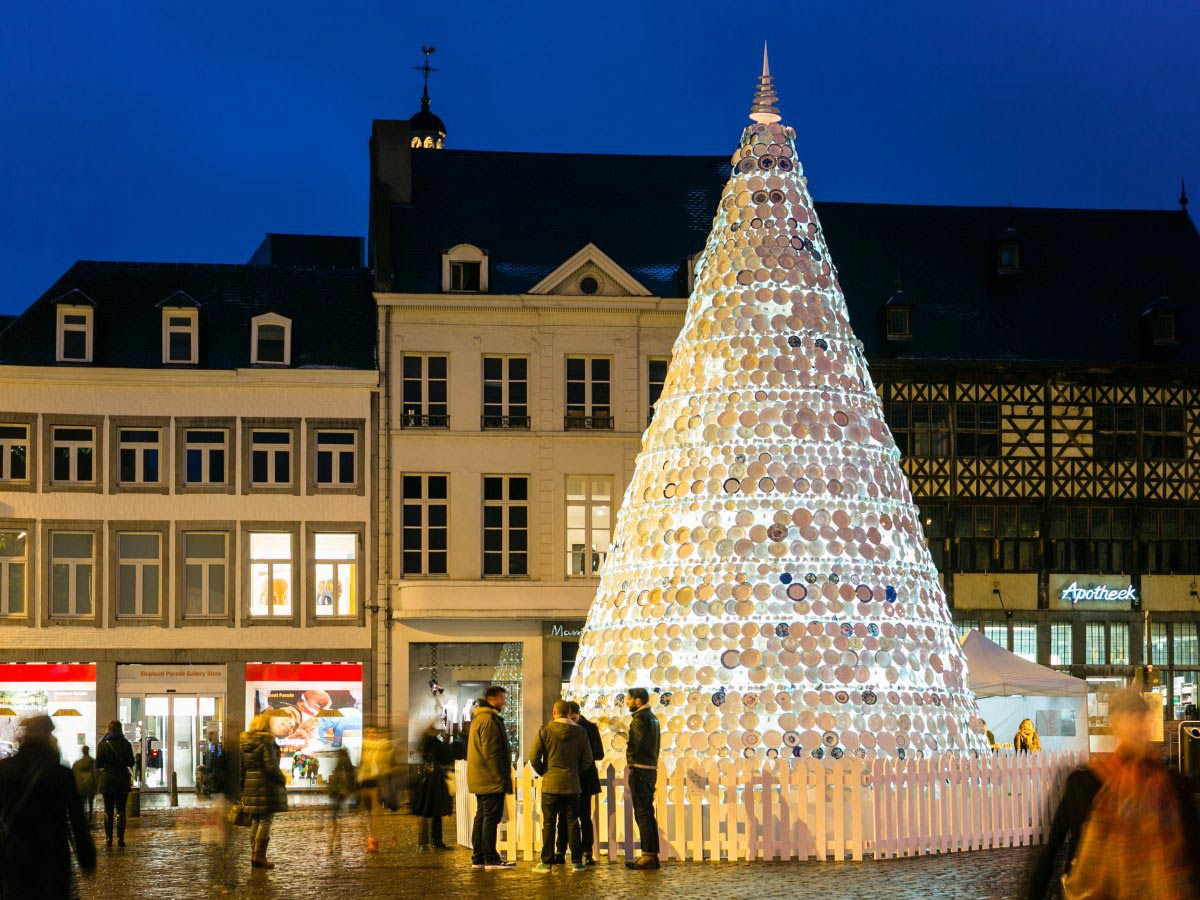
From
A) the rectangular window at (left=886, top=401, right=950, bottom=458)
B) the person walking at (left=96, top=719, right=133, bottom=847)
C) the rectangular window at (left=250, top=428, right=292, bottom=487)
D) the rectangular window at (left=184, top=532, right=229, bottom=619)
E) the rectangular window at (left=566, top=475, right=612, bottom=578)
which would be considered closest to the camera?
the person walking at (left=96, top=719, right=133, bottom=847)

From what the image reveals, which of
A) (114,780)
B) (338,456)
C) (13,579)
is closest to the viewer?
(114,780)

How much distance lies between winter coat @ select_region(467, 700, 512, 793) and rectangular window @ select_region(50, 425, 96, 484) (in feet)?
68.1

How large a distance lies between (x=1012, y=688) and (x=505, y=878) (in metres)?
11.0

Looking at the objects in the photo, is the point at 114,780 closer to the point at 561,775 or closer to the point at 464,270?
the point at 561,775

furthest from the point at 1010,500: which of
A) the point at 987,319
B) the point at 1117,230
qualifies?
the point at 1117,230

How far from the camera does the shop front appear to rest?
34250 millimetres

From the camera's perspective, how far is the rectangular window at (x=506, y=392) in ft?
118

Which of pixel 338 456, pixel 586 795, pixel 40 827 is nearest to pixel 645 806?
pixel 586 795

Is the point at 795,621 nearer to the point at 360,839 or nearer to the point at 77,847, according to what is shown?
the point at 360,839

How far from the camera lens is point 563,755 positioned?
614 inches

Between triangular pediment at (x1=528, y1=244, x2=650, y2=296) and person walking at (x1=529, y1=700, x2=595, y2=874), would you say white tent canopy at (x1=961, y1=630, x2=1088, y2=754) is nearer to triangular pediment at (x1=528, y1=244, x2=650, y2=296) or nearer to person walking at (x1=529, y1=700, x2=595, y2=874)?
person walking at (x1=529, y1=700, x2=595, y2=874)

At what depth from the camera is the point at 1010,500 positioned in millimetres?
37875

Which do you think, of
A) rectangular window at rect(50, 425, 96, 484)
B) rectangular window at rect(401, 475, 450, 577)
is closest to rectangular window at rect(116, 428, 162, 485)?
rectangular window at rect(50, 425, 96, 484)

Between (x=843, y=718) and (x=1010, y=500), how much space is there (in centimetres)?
2155
